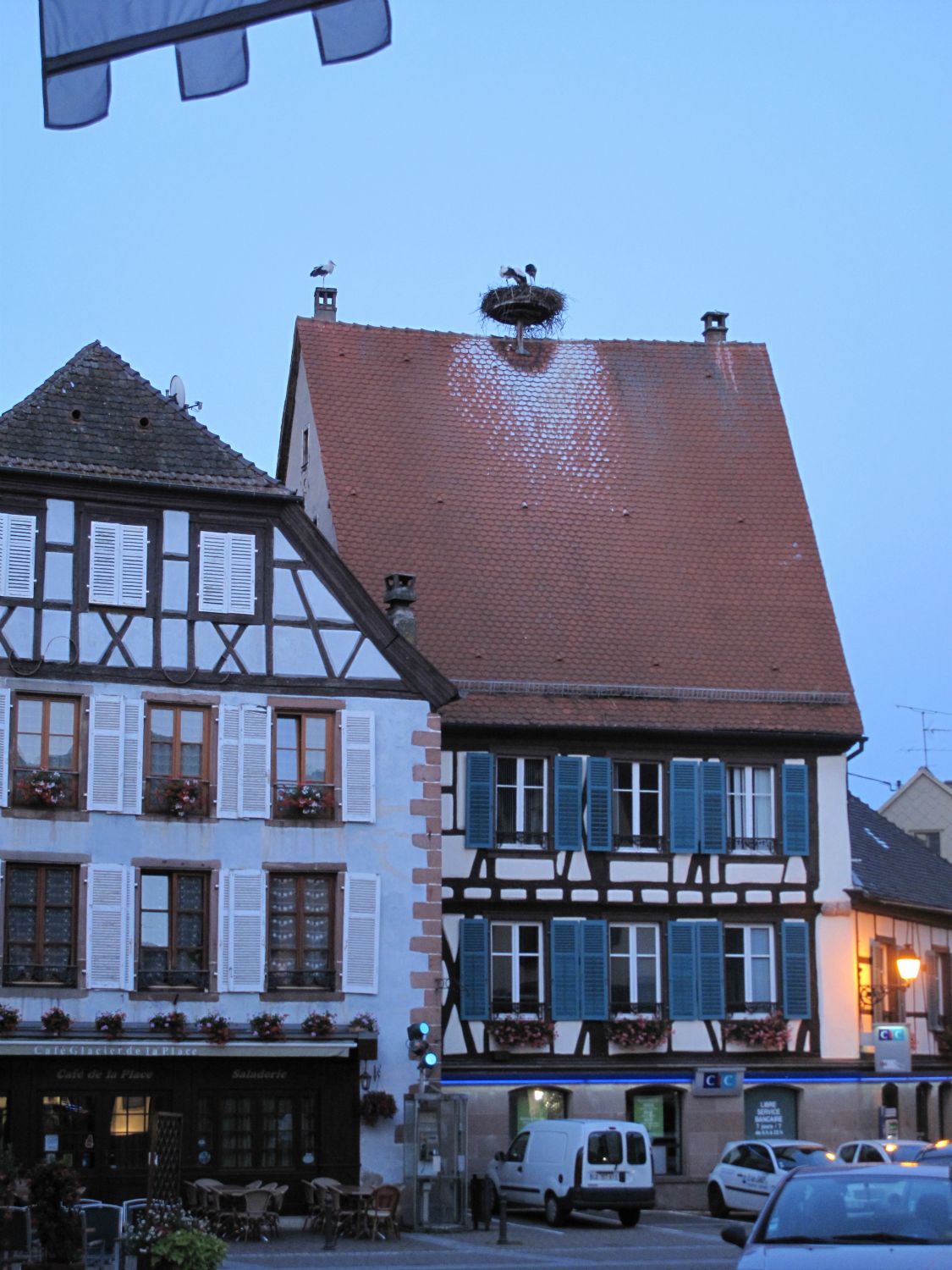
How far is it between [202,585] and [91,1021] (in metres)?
6.02

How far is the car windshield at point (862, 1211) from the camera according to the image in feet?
38.6

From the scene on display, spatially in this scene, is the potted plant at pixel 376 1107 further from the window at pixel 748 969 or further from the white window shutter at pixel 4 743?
the window at pixel 748 969

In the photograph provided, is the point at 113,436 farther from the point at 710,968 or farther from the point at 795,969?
the point at 795,969

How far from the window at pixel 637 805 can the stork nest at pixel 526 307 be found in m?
Result: 10.6

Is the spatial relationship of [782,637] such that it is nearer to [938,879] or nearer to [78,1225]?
[938,879]

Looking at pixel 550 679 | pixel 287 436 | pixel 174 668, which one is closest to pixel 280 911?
pixel 174 668

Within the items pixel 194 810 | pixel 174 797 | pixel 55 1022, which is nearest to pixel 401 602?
pixel 194 810

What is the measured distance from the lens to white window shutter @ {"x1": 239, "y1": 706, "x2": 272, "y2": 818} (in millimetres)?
28219

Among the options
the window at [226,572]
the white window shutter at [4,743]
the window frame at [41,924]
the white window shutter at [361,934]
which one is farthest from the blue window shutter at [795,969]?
the white window shutter at [4,743]

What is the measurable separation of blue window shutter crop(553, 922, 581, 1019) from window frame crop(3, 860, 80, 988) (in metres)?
8.11

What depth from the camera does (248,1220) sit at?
84.2 feet

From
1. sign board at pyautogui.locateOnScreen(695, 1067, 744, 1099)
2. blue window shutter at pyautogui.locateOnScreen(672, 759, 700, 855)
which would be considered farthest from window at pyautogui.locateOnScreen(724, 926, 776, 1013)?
blue window shutter at pyautogui.locateOnScreen(672, 759, 700, 855)

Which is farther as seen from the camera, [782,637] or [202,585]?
[782,637]

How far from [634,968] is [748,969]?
1865 millimetres
